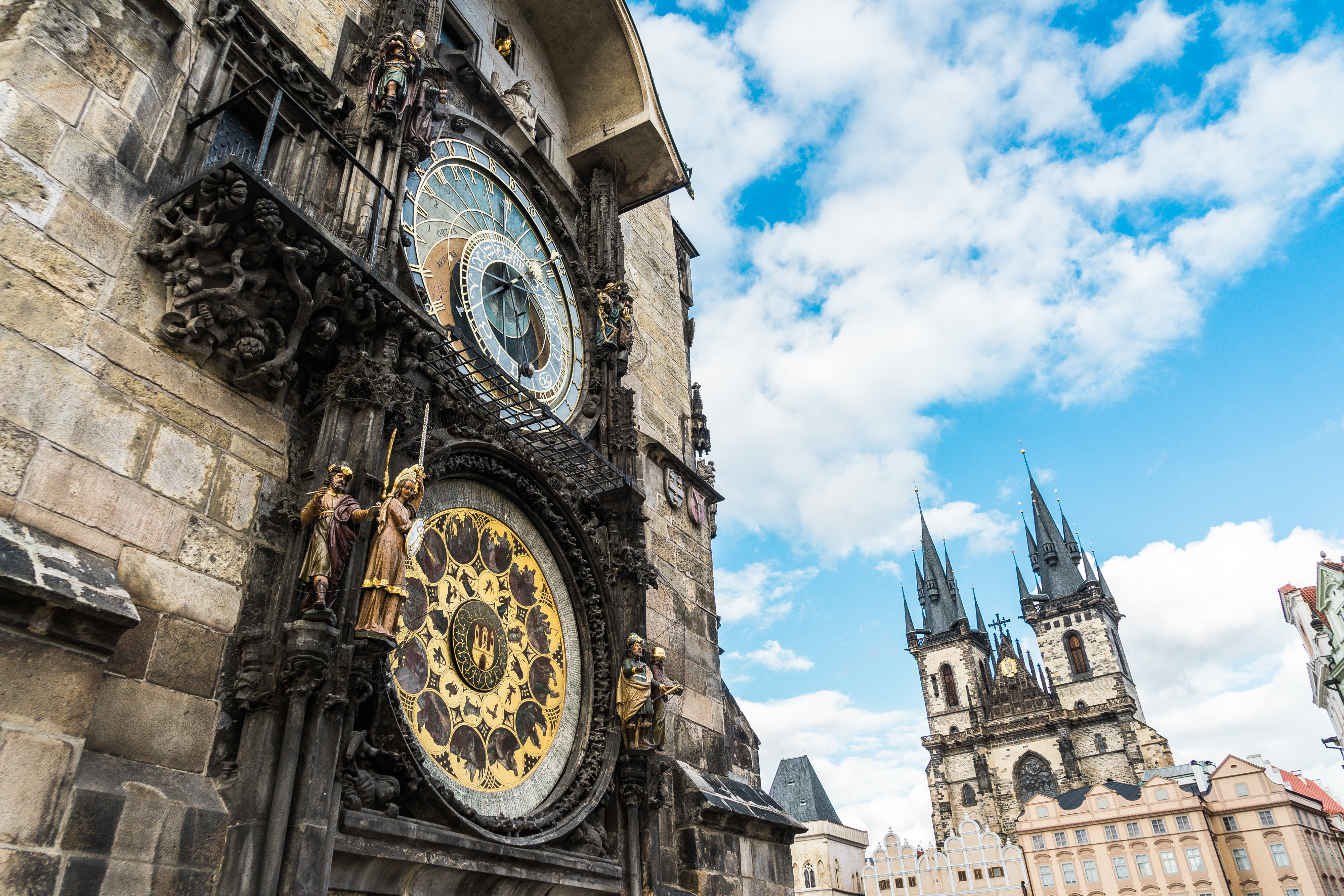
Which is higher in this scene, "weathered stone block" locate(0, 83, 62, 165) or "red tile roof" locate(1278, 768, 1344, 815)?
"red tile roof" locate(1278, 768, 1344, 815)

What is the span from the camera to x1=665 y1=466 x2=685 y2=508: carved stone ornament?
10422 mm

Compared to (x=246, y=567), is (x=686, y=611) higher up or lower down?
higher up

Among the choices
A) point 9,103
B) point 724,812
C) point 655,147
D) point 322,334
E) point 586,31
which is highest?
point 586,31

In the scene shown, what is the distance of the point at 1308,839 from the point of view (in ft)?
142

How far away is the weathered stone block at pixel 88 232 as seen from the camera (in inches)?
166

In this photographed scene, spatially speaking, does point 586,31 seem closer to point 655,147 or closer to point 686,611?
point 655,147

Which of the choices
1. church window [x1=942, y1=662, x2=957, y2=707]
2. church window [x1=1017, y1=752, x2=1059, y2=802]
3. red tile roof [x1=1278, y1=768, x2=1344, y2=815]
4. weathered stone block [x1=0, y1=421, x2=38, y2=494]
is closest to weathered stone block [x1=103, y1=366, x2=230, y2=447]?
weathered stone block [x1=0, y1=421, x2=38, y2=494]

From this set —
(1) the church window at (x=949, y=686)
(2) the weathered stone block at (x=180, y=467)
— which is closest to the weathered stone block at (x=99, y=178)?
(2) the weathered stone block at (x=180, y=467)

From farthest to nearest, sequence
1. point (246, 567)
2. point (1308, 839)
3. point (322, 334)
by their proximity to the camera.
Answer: point (1308, 839)
point (322, 334)
point (246, 567)

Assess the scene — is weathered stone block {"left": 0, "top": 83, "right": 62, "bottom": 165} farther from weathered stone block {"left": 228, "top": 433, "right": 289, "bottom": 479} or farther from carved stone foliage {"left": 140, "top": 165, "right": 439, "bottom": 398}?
weathered stone block {"left": 228, "top": 433, "right": 289, "bottom": 479}

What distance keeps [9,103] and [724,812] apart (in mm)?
7695

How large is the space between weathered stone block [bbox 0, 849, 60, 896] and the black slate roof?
6440 centimetres

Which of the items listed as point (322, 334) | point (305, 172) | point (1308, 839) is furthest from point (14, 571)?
point (1308, 839)

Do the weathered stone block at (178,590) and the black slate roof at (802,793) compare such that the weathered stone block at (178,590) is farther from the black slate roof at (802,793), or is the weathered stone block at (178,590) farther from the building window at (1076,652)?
the building window at (1076,652)
